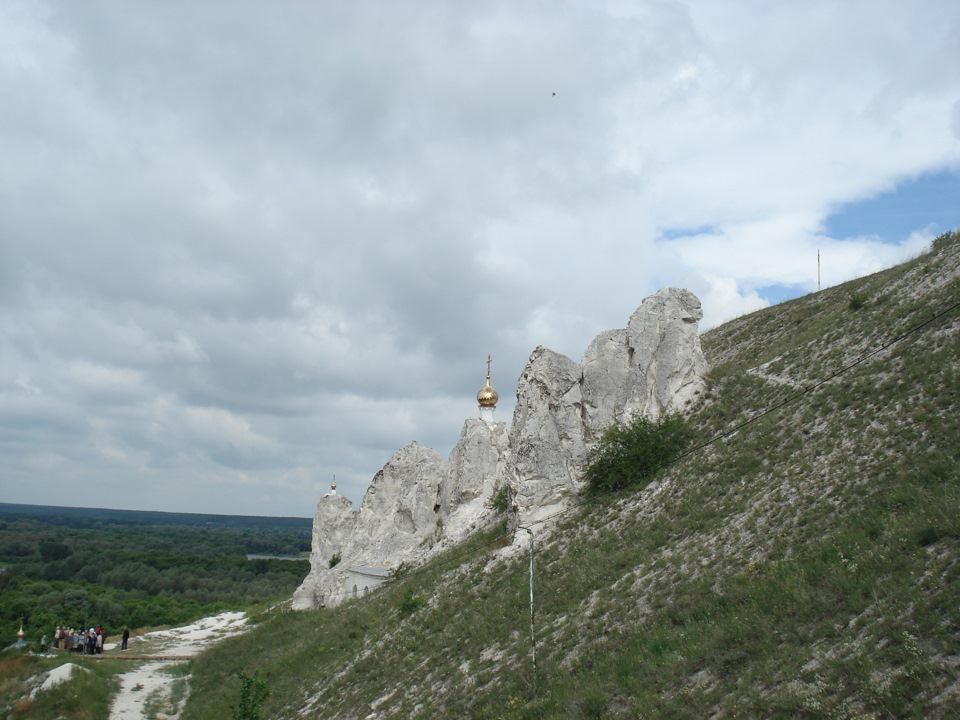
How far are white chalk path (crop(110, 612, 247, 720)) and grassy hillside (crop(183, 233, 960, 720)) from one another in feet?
7.67

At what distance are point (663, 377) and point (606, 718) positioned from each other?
40.8 ft

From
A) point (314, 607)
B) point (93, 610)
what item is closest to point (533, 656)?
point (314, 607)

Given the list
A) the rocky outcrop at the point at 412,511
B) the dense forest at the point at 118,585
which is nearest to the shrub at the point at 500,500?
the rocky outcrop at the point at 412,511

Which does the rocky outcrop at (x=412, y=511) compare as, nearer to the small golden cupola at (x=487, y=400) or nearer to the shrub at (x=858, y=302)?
the small golden cupola at (x=487, y=400)

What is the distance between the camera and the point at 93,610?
53.7 meters

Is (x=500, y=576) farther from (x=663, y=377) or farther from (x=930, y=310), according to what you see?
(x=930, y=310)

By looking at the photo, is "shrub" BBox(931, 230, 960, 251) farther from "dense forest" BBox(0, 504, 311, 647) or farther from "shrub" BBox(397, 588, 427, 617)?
"dense forest" BBox(0, 504, 311, 647)

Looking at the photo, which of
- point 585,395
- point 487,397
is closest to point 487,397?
point 487,397

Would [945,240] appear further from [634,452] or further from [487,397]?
[487,397]

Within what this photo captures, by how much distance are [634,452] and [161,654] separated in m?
24.3

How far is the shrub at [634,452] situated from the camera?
1788cm

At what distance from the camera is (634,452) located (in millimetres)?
18172

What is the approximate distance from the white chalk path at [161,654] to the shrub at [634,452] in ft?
46.8

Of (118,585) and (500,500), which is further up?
(500,500)
